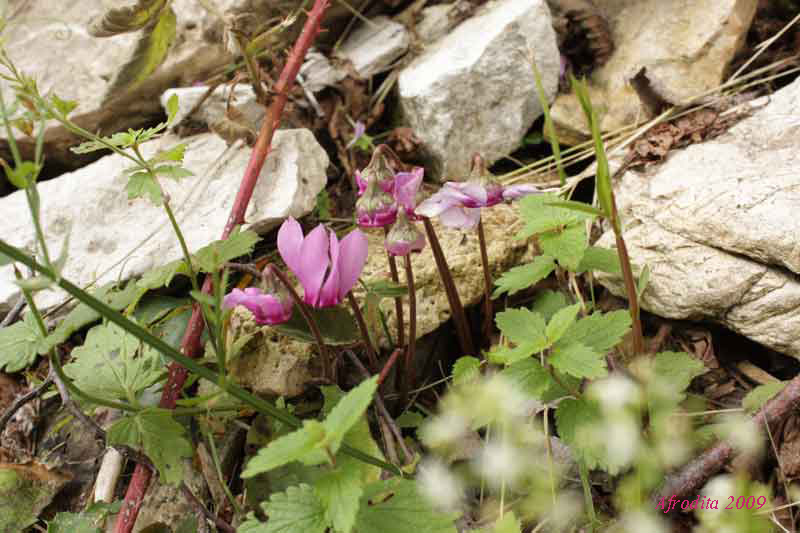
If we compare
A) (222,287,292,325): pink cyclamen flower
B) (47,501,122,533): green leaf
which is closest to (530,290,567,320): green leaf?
(222,287,292,325): pink cyclamen flower

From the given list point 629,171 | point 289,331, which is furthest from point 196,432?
point 629,171

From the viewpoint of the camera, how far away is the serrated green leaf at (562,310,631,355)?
1373mm

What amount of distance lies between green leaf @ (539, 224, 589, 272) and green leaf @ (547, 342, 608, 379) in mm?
255

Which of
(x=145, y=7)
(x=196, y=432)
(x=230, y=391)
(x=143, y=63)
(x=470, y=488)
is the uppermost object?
(x=145, y=7)

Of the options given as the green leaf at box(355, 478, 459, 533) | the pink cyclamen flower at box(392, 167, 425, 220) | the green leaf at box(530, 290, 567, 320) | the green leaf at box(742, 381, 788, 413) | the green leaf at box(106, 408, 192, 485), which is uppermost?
the pink cyclamen flower at box(392, 167, 425, 220)

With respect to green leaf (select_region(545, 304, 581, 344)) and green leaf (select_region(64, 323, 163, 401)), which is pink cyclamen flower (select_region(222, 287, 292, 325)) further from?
green leaf (select_region(545, 304, 581, 344))

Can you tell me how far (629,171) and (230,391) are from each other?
59.0 inches

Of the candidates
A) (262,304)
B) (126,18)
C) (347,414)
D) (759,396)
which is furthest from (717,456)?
(126,18)

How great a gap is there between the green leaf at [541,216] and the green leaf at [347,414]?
0.67 metres

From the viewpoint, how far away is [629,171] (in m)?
Result: 2.14

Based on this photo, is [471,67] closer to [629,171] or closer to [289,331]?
[629,171]

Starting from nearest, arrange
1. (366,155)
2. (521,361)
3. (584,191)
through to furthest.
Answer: (521,361) < (584,191) < (366,155)

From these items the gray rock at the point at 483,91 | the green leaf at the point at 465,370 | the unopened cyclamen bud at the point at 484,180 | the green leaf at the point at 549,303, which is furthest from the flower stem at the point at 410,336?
the gray rock at the point at 483,91

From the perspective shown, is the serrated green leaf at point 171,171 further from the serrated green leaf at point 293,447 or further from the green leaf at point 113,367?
the serrated green leaf at point 293,447
